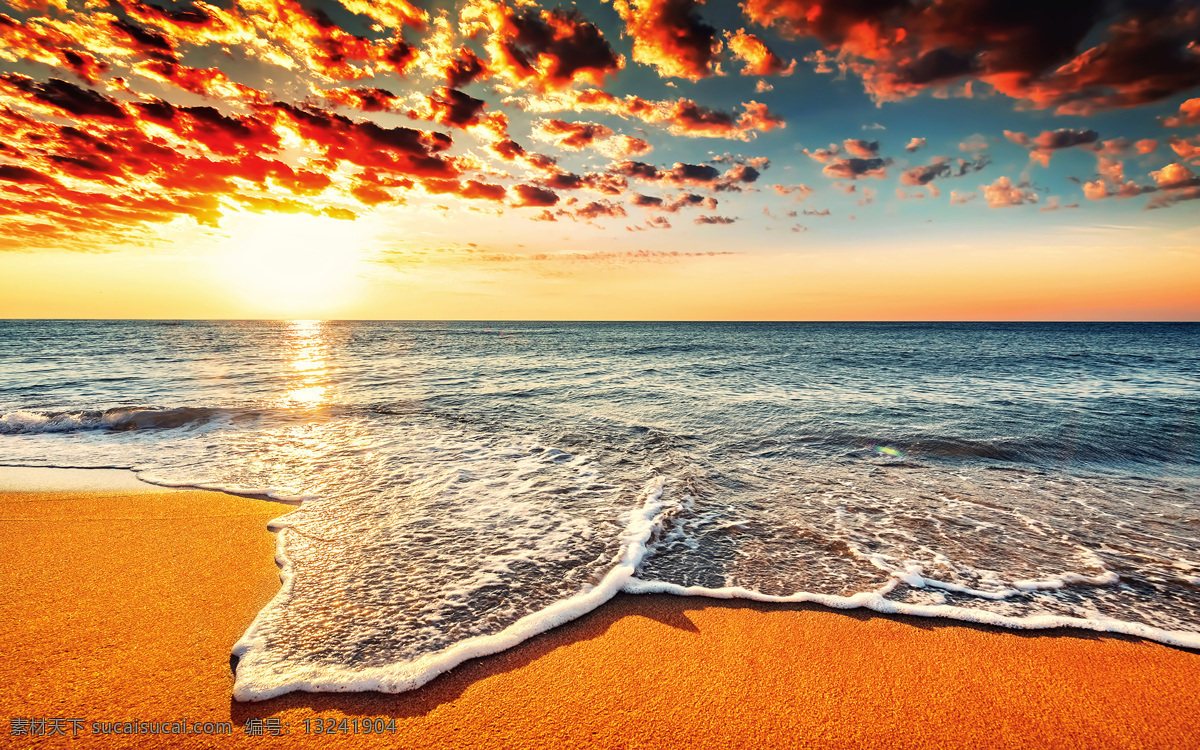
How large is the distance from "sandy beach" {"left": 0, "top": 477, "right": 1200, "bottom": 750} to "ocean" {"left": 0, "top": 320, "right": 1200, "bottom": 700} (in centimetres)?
20

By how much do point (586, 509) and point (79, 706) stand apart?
4280 millimetres

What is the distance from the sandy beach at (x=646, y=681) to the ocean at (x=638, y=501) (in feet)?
0.64

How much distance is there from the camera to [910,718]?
2750 mm

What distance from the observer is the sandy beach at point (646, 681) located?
263 centimetres

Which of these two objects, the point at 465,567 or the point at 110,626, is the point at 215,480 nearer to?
the point at 110,626

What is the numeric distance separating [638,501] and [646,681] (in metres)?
3.18

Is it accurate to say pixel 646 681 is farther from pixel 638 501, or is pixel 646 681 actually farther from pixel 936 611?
pixel 638 501

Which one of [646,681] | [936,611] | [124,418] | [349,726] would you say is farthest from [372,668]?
[124,418]

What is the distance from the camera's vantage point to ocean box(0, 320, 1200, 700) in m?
3.74

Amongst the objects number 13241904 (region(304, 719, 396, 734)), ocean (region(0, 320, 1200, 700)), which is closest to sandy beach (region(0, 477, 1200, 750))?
number 13241904 (region(304, 719, 396, 734))

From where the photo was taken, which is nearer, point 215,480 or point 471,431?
point 215,480

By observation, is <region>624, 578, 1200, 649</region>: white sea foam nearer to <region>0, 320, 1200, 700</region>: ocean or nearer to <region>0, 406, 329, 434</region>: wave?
<region>0, 320, 1200, 700</region>: ocean

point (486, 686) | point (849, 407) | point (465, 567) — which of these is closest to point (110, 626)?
→ point (465, 567)

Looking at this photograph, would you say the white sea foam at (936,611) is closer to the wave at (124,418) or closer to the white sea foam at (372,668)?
the white sea foam at (372,668)
